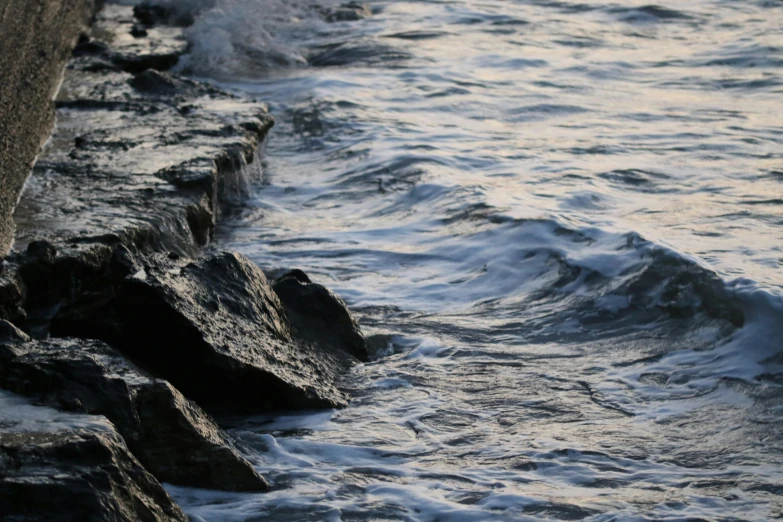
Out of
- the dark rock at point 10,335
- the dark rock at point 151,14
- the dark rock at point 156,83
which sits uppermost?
the dark rock at point 151,14

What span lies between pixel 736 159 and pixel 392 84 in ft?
13.6

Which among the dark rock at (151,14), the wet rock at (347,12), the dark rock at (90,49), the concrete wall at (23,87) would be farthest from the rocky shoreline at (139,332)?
the wet rock at (347,12)

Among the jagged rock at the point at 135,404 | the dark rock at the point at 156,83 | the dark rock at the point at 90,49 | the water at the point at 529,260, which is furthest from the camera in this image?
the dark rock at the point at 90,49

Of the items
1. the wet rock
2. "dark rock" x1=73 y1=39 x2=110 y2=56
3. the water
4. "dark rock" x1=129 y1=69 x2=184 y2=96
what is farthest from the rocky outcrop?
the wet rock

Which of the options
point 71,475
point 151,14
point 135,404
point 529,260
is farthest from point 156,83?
point 71,475

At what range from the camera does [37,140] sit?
6758 mm

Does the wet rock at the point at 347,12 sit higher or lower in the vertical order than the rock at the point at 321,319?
higher

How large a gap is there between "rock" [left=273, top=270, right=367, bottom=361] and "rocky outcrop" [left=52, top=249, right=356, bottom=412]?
24cm

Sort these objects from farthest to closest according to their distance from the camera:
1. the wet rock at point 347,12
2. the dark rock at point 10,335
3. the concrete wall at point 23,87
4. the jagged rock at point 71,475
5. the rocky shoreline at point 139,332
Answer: the wet rock at point 347,12, the concrete wall at point 23,87, the dark rock at point 10,335, the rocky shoreline at point 139,332, the jagged rock at point 71,475

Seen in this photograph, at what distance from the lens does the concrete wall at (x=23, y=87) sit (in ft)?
18.5

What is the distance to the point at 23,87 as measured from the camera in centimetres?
663

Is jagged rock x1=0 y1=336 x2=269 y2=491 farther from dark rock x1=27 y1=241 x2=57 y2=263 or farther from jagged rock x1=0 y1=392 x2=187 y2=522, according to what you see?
dark rock x1=27 y1=241 x2=57 y2=263

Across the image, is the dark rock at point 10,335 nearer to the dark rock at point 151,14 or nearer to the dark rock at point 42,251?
the dark rock at point 42,251

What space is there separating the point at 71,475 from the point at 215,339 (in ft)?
4.28
